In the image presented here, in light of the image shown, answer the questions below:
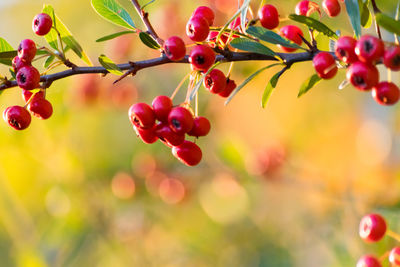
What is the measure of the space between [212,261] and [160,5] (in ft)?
6.04

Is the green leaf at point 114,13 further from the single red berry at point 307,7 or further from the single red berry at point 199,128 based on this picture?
the single red berry at point 307,7

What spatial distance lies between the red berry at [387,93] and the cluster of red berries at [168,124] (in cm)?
40

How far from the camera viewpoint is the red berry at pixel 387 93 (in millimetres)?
1053

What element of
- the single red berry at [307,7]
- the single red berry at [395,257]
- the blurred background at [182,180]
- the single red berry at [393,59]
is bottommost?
the blurred background at [182,180]

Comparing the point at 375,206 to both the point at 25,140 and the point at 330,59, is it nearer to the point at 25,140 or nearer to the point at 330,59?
the point at 330,59

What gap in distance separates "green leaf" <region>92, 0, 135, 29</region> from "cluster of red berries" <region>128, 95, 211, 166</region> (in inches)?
9.4

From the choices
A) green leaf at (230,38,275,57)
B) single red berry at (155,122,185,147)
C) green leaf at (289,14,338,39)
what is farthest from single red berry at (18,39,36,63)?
green leaf at (289,14,338,39)

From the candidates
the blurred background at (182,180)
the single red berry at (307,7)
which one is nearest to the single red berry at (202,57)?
the single red berry at (307,7)

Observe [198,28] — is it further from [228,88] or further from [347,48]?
[347,48]

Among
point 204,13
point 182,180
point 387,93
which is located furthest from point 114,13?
point 182,180

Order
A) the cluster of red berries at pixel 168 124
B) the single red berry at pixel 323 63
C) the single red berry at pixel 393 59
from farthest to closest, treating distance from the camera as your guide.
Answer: the cluster of red berries at pixel 168 124 < the single red berry at pixel 323 63 < the single red berry at pixel 393 59

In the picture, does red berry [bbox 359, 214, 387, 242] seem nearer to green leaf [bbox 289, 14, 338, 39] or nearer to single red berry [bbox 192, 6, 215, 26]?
green leaf [bbox 289, 14, 338, 39]

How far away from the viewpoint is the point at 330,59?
110 centimetres

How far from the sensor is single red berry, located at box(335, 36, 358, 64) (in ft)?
3.38
